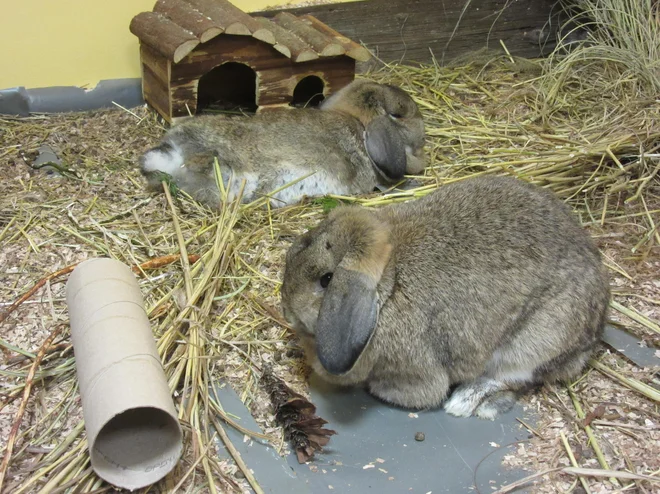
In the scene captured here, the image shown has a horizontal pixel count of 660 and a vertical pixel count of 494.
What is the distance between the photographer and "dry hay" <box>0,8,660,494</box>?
283cm

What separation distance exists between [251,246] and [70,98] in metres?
2.07

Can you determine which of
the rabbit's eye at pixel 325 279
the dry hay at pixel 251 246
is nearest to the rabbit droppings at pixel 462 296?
the rabbit's eye at pixel 325 279

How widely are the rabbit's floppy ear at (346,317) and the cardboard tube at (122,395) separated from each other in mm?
585

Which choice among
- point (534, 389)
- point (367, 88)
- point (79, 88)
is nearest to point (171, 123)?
point (79, 88)

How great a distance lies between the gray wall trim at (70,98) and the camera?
→ 4.98 metres

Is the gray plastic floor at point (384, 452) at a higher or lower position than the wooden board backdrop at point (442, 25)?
lower

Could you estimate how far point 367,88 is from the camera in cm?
470

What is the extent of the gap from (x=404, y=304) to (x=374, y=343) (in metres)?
0.19

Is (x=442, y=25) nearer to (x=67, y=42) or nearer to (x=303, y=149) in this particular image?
(x=303, y=149)

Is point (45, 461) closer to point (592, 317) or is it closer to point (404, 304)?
point (404, 304)

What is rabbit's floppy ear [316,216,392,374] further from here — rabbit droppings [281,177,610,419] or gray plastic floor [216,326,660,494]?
gray plastic floor [216,326,660,494]

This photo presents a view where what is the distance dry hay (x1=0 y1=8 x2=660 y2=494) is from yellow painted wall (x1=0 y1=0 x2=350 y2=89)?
0.29m

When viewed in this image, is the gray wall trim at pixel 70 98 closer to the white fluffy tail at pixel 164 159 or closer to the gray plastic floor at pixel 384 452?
the white fluffy tail at pixel 164 159

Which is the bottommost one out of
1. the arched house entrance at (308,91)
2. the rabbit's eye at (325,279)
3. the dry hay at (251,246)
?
the dry hay at (251,246)
